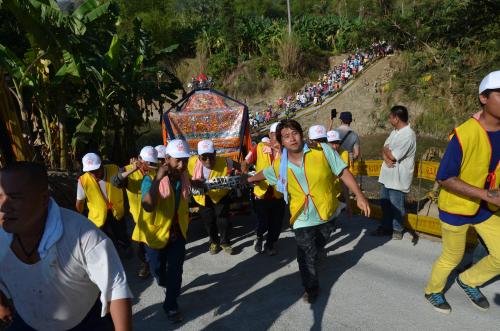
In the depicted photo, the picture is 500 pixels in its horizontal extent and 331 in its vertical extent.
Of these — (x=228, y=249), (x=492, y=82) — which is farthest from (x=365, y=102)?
(x=492, y=82)

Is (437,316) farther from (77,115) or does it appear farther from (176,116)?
(77,115)

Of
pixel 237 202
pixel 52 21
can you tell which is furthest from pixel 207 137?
pixel 52 21

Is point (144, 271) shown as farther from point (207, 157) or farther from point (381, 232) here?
point (381, 232)

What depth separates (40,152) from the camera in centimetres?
994

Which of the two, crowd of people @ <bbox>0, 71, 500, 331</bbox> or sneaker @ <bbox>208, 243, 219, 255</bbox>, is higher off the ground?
crowd of people @ <bbox>0, 71, 500, 331</bbox>

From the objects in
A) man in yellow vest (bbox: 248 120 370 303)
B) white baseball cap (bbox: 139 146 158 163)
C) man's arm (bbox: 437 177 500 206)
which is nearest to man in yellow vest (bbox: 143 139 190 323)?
white baseball cap (bbox: 139 146 158 163)

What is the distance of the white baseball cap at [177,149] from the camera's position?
3.59m

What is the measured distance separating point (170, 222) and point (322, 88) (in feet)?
79.2

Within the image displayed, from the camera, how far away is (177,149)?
360cm

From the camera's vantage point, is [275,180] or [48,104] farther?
[48,104]

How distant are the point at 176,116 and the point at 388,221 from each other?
481cm

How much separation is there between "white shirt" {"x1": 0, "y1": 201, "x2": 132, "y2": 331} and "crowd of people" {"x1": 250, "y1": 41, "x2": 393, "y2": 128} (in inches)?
863

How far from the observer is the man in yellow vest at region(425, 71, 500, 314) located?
296cm

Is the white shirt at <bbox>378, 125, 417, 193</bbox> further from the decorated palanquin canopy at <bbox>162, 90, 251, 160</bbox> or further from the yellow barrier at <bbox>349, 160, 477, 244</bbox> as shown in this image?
the decorated palanquin canopy at <bbox>162, 90, 251, 160</bbox>
